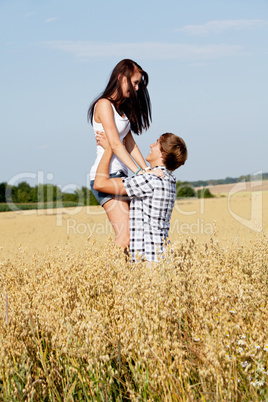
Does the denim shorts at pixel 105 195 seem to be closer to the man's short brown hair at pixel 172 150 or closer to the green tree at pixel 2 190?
the man's short brown hair at pixel 172 150

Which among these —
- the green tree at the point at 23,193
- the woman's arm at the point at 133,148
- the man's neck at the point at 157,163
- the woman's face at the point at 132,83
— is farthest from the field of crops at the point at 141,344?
the green tree at the point at 23,193

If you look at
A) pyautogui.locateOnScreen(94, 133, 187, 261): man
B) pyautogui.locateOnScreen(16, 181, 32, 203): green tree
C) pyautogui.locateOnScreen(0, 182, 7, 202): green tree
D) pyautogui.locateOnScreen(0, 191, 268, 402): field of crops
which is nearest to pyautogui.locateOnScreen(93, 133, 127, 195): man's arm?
pyautogui.locateOnScreen(94, 133, 187, 261): man

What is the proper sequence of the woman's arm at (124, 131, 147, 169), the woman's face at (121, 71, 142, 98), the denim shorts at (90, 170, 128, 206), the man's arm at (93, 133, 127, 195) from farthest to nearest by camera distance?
1. the woman's arm at (124, 131, 147, 169)
2. the woman's face at (121, 71, 142, 98)
3. the denim shorts at (90, 170, 128, 206)
4. the man's arm at (93, 133, 127, 195)

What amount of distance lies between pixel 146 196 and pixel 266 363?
2192mm

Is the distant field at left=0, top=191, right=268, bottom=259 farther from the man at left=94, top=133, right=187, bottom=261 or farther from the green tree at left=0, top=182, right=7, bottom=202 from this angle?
the green tree at left=0, top=182, right=7, bottom=202

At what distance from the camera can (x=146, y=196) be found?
4203 millimetres

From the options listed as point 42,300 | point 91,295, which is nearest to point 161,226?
point 91,295

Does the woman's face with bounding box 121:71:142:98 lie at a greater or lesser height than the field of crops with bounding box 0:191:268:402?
greater

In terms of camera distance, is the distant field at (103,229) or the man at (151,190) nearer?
the man at (151,190)

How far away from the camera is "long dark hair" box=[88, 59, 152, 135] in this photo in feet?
14.3

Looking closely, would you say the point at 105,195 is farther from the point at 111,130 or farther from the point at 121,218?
the point at 111,130

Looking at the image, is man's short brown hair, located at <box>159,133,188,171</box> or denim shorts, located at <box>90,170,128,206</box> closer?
man's short brown hair, located at <box>159,133,188,171</box>

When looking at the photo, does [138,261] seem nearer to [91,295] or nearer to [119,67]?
[91,295]

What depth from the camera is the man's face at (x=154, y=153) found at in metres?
4.30
